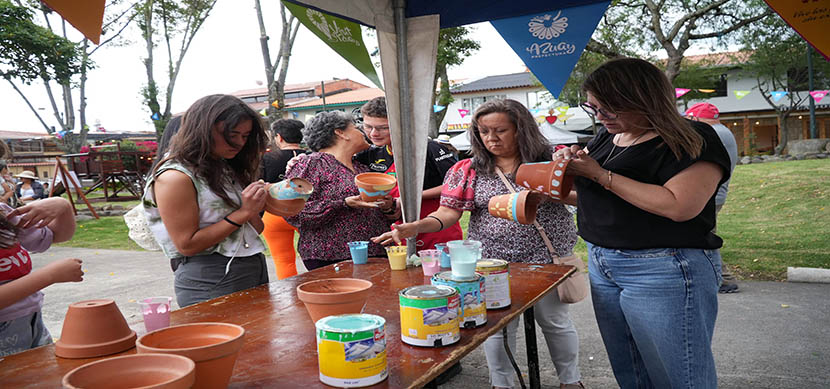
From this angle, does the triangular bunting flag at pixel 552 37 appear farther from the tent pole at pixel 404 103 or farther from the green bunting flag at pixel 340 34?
the green bunting flag at pixel 340 34

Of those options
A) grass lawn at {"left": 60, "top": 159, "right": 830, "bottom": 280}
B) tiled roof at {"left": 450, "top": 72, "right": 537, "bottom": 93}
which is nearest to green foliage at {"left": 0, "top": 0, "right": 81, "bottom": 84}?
grass lawn at {"left": 60, "top": 159, "right": 830, "bottom": 280}

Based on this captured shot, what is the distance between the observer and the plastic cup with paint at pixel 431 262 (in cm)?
228

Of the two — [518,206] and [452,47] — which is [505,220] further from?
[452,47]

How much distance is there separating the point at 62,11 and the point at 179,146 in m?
0.77

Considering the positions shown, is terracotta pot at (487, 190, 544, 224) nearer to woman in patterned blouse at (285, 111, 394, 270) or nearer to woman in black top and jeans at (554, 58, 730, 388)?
woman in black top and jeans at (554, 58, 730, 388)

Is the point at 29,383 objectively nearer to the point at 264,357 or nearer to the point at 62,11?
the point at 264,357

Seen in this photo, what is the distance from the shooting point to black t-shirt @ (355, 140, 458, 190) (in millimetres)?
3416

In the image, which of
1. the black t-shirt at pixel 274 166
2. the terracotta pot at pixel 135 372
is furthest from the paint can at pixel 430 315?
the black t-shirt at pixel 274 166

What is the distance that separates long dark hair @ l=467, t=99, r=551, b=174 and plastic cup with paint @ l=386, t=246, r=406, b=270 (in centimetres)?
59

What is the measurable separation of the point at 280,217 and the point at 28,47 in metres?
10.6

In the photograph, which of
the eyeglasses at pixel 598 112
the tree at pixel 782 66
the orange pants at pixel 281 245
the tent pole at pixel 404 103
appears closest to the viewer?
the eyeglasses at pixel 598 112

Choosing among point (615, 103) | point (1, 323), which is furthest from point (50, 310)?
point (615, 103)

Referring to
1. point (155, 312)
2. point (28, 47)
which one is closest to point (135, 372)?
point (155, 312)

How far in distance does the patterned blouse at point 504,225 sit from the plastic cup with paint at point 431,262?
40 centimetres
